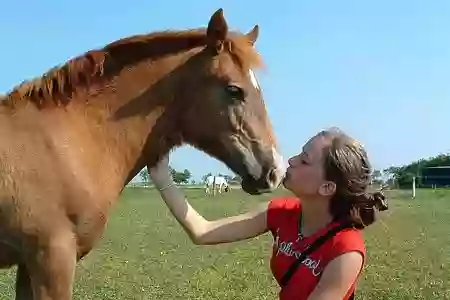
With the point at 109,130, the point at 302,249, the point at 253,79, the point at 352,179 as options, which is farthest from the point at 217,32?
the point at 302,249

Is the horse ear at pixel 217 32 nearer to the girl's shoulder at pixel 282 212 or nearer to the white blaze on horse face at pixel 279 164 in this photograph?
the white blaze on horse face at pixel 279 164

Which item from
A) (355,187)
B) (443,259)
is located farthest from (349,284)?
(443,259)

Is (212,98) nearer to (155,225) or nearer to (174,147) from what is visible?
(174,147)

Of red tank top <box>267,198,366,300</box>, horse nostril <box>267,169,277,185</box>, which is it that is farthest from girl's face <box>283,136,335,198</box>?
horse nostril <box>267,169,277,185</box>

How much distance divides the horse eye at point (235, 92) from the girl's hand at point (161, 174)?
56 centimetres

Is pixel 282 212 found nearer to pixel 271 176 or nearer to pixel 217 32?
pixel 271 176

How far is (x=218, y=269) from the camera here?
26.8 feet

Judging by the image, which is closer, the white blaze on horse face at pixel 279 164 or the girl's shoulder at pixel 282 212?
the girl's shoulder at pixel 282 212

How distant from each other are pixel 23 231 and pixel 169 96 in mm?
1140

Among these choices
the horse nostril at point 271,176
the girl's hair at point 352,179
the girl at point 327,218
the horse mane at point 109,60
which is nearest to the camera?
the girl at point 327,218

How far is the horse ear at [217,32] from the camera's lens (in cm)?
347

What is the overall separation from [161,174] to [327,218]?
43.6 inches

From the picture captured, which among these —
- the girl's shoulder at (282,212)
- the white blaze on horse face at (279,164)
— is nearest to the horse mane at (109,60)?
the white blaze on horse face at (279,164)

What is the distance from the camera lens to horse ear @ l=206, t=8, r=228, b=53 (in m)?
3.47
